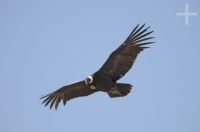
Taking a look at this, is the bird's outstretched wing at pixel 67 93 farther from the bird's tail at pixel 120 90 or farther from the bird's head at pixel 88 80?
the bird's tail at pixel 120 90

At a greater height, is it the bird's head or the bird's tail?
the bird's head

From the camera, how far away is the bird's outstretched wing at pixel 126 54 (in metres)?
22.4

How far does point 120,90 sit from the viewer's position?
22.7m

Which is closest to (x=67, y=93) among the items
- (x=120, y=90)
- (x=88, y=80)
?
(x=88, y=80)

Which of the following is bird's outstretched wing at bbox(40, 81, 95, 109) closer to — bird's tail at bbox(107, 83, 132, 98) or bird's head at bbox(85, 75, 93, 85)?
bird's head at bbox(85, 75, 93, 85)

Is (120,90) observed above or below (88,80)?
below

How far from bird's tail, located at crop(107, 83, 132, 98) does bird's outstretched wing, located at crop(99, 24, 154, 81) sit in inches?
18.4

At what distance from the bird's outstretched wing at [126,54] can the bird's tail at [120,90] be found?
467mm

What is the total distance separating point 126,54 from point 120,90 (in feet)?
4.02

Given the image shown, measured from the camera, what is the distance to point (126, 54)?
74.1 ft

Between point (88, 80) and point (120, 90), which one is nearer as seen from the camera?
point (120, 90)

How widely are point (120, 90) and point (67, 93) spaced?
9.37 ft

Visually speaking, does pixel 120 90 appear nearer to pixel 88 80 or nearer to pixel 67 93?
pixel 88 80

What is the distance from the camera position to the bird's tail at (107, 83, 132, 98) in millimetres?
22578
